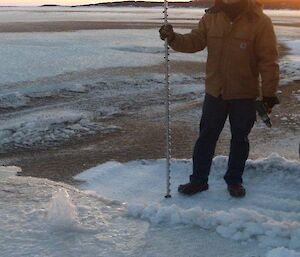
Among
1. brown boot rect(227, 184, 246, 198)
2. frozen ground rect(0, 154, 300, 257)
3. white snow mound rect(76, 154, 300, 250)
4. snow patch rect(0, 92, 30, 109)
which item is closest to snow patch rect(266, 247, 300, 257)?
frozen ground rect(0, 154, 300, 257)

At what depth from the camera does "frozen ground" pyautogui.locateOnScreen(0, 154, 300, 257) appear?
3.80m

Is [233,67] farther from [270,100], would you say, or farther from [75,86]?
[75,86]

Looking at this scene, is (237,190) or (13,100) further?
(13,100)

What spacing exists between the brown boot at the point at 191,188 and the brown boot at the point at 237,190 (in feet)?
0.86

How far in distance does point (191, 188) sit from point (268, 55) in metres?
1.43

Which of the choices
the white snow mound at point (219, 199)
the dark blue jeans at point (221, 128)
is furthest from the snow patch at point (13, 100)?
the dark blue jeans at point (221, 128)

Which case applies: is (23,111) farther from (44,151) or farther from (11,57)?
(11,57)

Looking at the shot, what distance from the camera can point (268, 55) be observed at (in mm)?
4184

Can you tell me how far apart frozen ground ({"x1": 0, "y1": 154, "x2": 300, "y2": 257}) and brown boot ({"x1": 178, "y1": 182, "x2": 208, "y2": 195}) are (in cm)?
6

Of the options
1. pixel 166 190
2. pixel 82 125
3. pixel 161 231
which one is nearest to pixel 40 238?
pixel 161 231

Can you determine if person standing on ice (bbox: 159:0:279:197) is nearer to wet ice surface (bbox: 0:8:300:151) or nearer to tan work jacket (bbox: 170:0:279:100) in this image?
tan work jacket (bbox: 170:0:279:100)

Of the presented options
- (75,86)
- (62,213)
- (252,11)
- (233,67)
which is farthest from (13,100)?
(252,11)

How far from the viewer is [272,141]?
7023 millimetres

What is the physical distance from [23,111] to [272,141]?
423 centimetres
